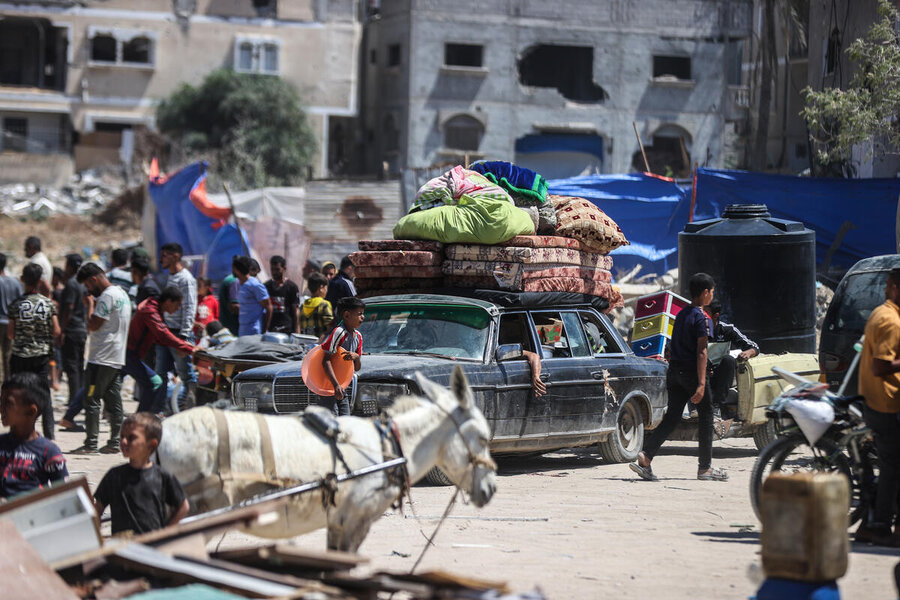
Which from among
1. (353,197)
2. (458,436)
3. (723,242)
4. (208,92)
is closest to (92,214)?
(208,92)

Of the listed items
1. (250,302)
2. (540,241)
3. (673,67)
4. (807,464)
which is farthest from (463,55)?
(807,464)

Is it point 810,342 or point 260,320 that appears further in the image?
point 810,342

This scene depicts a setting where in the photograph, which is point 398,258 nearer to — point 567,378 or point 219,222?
point 567,378

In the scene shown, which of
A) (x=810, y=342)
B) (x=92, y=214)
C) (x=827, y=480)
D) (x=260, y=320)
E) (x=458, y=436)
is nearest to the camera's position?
(x=827, y=480)

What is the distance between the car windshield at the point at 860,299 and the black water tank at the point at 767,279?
139 inches

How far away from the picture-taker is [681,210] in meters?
20.4

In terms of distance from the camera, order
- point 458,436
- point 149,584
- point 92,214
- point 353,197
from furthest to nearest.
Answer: point 92,214, point 353,197, point 458,436, point 149,584

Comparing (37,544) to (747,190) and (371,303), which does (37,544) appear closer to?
(371,303)

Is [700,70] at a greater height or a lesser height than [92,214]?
greater

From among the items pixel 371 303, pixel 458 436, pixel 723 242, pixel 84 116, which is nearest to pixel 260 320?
pixel 371 303

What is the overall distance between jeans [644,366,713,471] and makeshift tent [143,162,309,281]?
13.4 metres

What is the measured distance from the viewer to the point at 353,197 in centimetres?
2464

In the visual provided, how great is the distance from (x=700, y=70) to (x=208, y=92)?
20247 millimetres

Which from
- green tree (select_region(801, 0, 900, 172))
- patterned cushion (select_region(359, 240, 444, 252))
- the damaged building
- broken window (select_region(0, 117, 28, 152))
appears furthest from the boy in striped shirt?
broken window (select_region(0, 117, 28, 152))
